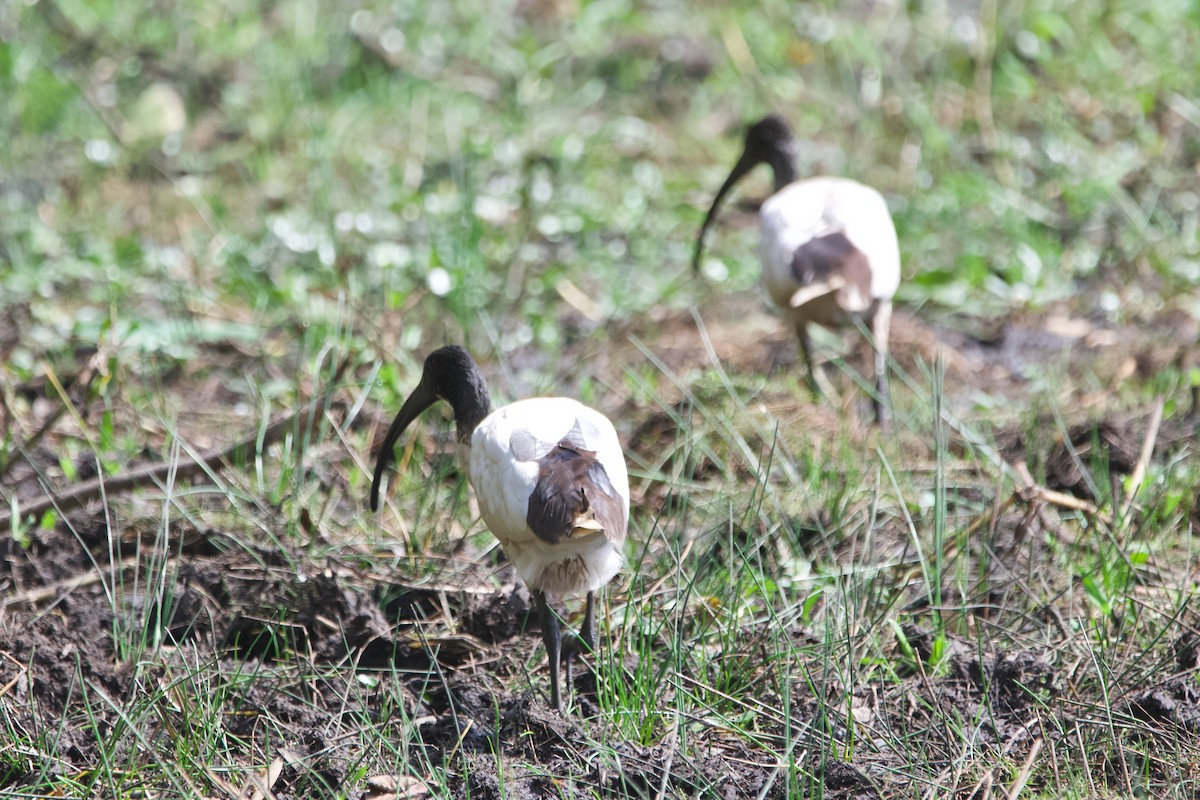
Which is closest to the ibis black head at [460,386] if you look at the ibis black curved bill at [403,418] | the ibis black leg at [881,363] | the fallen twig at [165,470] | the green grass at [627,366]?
the ibis black curved bill at [403,418]

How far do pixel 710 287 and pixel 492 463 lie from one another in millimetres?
2932

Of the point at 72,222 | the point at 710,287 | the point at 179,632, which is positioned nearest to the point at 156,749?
the point at 179,632

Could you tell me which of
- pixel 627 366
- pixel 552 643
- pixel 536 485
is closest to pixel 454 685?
pixel 552 643

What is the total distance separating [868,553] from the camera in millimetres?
3832

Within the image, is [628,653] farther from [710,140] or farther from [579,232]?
[710,140]

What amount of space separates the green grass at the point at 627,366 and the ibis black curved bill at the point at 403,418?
0.17 metres

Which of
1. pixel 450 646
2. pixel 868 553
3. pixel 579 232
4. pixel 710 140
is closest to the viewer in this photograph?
pixel 450 646

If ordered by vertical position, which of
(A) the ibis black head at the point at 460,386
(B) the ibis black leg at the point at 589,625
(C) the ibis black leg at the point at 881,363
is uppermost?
(A) the ibis black head at the point at 460,386

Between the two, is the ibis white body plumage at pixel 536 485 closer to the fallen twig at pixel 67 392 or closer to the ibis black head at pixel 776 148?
the fallen twig at pixel 67 392

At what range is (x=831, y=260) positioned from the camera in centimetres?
484

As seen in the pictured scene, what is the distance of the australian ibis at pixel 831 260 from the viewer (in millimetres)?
4832

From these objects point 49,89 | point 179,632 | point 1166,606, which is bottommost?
point 1166,606

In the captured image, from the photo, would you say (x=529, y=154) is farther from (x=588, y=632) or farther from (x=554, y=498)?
(x=554, y=498)

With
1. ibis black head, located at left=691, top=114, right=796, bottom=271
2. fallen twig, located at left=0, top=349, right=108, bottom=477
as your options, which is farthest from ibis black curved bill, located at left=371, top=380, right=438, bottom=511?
ibis black head, located at left=691, top=114, right=796, bottom=271
